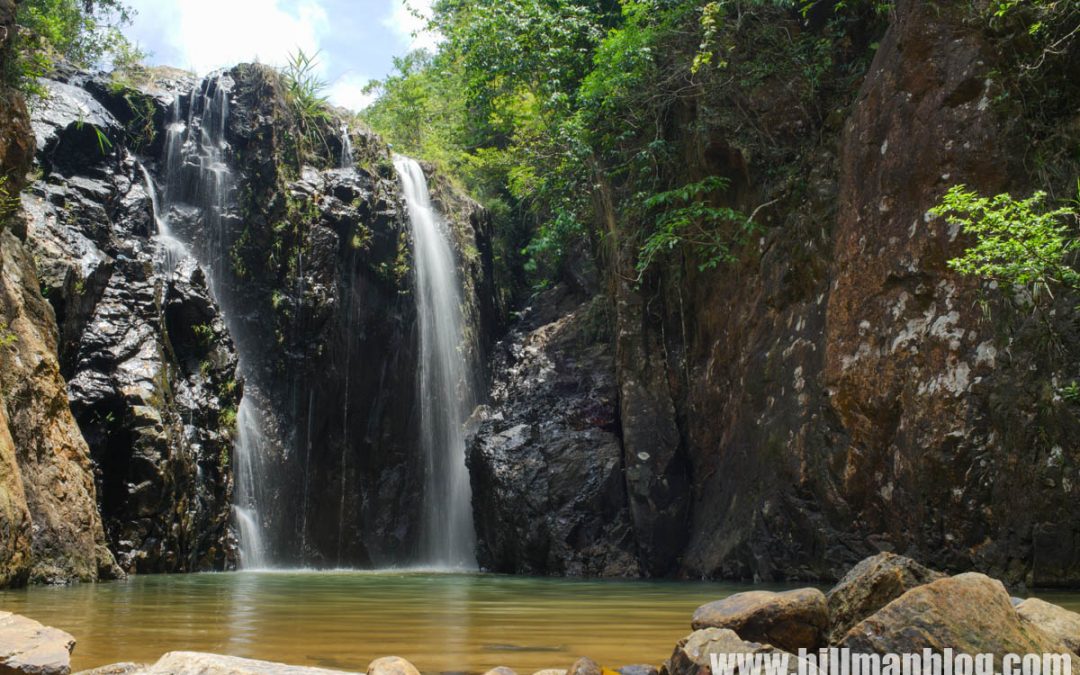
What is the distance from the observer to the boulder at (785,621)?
133 inches

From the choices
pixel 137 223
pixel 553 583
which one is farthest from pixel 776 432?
pixel 137 223

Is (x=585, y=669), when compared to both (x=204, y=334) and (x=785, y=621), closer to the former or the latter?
(x=785, y=621)

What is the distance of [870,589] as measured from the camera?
349 centimetres

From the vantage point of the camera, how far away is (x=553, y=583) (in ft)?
33.8

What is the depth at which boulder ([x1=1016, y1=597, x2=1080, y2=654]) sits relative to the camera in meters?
3.24

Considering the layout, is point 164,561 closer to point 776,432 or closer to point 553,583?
point 553,583

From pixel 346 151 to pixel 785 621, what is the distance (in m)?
15.2

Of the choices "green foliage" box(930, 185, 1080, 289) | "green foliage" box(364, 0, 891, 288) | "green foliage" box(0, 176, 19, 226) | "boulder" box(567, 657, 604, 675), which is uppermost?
"green foliage" box(364, 0, 891, 288)

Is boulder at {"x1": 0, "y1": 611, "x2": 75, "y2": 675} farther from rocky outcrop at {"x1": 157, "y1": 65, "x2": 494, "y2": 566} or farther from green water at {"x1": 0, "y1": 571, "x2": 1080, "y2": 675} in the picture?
rocky outcrop at {"x1": 157, "y1": 65, "x2": 494, "y2": 566}

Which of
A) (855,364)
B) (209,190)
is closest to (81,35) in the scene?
(209,190)

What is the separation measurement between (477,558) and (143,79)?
10.5 m

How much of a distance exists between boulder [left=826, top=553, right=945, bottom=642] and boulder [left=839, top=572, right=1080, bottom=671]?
1.41ft

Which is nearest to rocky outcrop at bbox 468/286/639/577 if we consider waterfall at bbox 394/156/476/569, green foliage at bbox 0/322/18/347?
waterfall at bbox 394/156/476/569

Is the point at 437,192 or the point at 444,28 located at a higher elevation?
the point at 444,28
